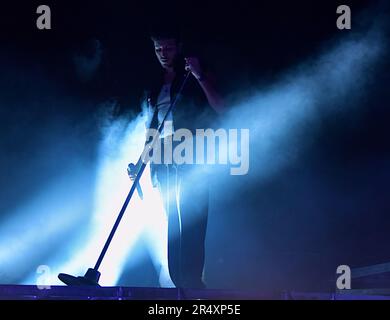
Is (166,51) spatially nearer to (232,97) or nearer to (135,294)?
(232,97)

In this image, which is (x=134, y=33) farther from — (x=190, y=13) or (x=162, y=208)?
(x=162, y=208)

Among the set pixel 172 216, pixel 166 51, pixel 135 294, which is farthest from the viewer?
Answer: pixel 166 51

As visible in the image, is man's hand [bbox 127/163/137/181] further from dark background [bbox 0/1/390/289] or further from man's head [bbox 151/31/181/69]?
man's head [bbox 151/31/181/69]

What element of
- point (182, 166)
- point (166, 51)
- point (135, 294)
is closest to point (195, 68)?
point (166, 51)

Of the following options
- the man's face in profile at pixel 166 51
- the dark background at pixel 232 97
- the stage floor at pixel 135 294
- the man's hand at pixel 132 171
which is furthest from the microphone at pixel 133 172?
the stage floor at pixel 135 294

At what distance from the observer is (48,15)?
357 cm

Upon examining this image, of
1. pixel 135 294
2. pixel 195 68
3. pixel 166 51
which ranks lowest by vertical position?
pixel 135 294

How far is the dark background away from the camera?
→ 347 centimetres

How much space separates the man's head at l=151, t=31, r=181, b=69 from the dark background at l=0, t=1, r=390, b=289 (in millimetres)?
59

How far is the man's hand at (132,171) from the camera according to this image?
352 cm

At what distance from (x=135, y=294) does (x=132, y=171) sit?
3.42ft

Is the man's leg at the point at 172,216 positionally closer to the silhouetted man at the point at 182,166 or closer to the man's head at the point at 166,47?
the silhouetted man at the point at 182,166

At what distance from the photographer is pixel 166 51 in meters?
3.58

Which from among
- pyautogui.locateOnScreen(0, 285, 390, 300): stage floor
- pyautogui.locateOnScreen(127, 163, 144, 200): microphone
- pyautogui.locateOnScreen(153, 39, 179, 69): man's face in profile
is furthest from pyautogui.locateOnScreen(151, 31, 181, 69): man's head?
pyautogui.locateOnScreen(0, 285, 390, 300): stage floor
